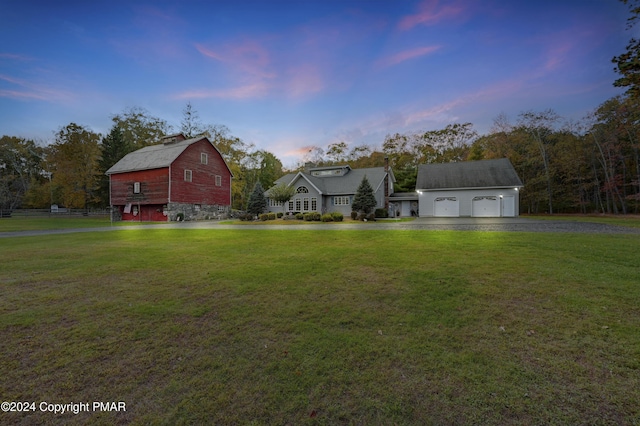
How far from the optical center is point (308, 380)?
2.44 m

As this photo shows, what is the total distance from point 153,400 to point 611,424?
3.55m

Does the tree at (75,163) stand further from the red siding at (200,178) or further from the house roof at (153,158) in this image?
the red siding at (200,178)

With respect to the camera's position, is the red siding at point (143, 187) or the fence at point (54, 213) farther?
the fence at point (54, 213)

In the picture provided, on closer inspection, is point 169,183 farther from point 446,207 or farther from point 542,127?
point 542,127

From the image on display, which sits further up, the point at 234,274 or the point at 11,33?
the point at 11,33

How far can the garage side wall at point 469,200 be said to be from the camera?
27.5 m

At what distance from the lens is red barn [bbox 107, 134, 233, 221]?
1133 inches

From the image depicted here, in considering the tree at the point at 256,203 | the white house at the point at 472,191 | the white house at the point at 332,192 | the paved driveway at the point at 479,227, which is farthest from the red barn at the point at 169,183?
the white house at the point at 472,191

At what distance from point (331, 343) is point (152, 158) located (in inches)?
1377

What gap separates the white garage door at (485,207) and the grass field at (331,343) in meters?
24.6

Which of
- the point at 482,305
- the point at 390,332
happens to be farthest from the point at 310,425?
the point at 482,305

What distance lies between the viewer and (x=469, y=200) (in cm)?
2861

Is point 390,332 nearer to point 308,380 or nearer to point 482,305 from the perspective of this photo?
point 308,380

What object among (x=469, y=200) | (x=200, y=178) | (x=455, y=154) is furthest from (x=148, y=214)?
(x=455, y=154)
